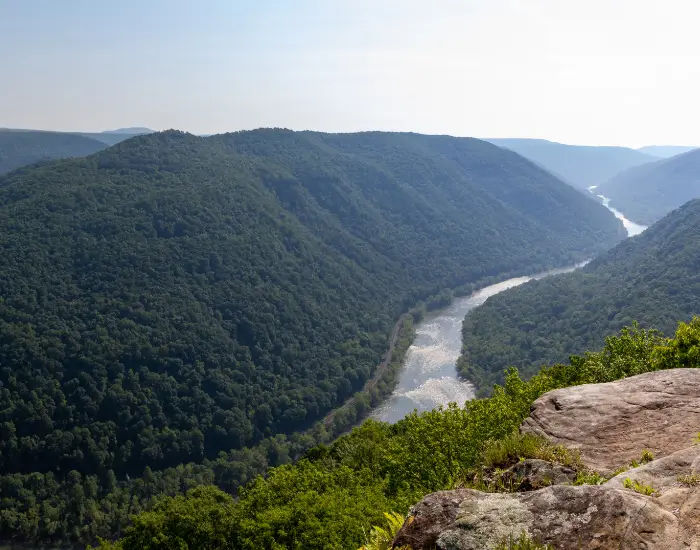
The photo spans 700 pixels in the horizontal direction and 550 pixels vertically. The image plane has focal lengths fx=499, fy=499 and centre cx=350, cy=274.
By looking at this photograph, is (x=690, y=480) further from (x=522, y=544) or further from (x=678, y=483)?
(x=522, y=544)

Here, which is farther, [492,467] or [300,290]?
[300,290]

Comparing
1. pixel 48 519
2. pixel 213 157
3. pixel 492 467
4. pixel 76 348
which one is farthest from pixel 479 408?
pixel 213 157

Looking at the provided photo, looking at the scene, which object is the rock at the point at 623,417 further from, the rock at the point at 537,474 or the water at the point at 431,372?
the water at the point at 431,372

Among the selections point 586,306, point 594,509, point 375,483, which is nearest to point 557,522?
point 594,509

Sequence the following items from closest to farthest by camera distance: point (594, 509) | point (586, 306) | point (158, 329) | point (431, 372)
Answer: point (594, 509) < point (158, 329) < point (431, 372) < point (586, 306)

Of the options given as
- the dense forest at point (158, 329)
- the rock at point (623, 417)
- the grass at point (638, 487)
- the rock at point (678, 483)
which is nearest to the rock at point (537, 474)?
the rock at point (678, 483)

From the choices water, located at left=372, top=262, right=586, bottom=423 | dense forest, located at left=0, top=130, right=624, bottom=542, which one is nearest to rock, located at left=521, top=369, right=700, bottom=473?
dense forest, located at left=0, top=130, right=624, bottom=542

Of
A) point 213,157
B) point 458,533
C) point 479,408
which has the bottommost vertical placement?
point 479,408

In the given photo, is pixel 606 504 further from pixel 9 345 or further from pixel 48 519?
pixel 9 345
